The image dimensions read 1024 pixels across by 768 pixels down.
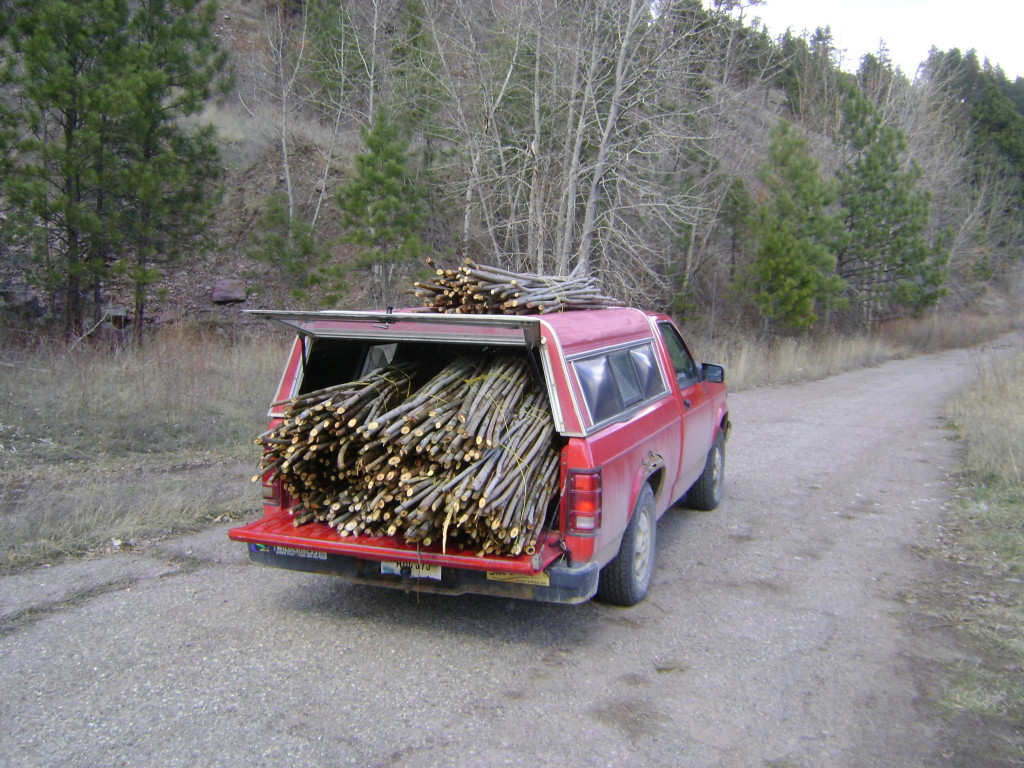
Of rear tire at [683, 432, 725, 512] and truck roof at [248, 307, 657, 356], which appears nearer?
truck roof at [248, 307, 657, 356]

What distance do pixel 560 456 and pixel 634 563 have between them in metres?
1.14

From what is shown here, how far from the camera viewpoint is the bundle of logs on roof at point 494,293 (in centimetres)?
590

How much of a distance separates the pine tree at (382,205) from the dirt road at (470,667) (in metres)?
13.0

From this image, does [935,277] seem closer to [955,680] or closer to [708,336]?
[708,336]

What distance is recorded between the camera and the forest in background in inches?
587

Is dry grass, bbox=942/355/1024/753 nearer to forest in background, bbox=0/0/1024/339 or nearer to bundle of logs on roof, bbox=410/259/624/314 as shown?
bundle of logs on roof, bbox=410/259/624/314

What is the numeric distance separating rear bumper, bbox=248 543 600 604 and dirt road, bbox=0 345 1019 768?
364 mm

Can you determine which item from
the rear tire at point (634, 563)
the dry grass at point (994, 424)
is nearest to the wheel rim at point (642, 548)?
the rear tire at point (634, 563)

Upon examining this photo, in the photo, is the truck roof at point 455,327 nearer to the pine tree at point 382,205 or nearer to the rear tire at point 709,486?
the rear tire at point 709,486

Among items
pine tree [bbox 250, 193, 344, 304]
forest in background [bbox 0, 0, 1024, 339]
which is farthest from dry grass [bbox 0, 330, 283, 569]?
pine tree [bbox 250, 193, 344, 304]

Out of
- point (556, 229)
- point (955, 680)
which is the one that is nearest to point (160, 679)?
point (955, 680)

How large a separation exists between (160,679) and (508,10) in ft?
69.8

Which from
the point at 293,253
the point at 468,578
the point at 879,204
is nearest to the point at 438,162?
the point at 293,253

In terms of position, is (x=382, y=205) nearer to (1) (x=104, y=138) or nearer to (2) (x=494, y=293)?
(1) (x=104, y=138)
